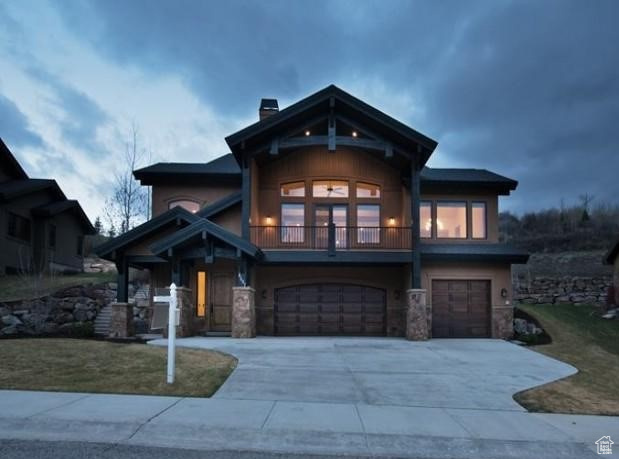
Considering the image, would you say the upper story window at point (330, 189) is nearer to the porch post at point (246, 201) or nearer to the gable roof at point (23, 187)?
the porch post at point (246, 201)

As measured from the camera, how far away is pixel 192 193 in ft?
70.4

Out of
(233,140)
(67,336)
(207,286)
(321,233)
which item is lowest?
(67,336)

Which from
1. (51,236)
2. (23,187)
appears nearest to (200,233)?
(23,187)

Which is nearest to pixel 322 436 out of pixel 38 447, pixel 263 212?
pixel 38 447

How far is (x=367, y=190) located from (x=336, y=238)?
257cm

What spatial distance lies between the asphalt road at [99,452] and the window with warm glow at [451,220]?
51.6ft

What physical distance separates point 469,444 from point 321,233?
14075 mm

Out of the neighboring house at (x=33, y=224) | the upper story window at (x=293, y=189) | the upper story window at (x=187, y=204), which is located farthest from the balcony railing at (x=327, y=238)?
the neighboring house at (x=33, y=224)

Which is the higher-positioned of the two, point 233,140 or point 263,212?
point 233,140

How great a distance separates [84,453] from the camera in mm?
5965

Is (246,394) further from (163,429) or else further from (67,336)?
(67,336)

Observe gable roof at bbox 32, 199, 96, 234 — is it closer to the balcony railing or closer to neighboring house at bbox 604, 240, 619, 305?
the balcony railing

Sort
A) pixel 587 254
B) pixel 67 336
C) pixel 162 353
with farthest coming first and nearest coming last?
pixel 587 254
pixel 67 336
pixel 162 353

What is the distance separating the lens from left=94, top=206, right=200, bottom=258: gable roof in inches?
722
